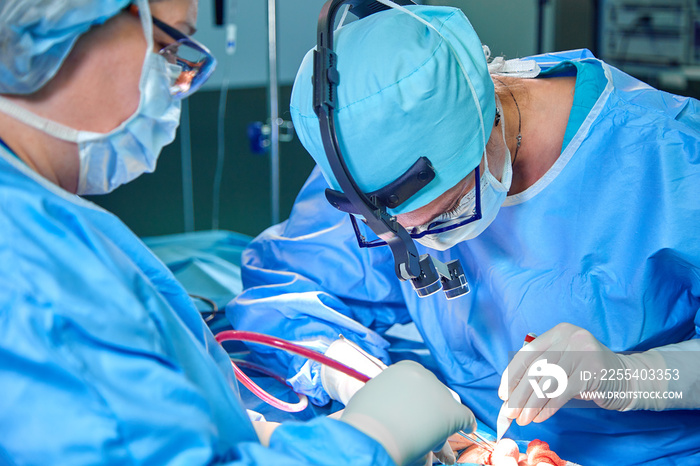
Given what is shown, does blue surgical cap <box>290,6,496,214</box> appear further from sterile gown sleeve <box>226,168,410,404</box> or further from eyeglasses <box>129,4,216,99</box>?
sterile gown sleeve <box>226,168,410,404</box>

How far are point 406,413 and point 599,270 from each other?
0.59 metres

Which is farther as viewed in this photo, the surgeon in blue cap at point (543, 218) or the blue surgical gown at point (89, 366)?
the surgeon in blue cap at point (543, 218)

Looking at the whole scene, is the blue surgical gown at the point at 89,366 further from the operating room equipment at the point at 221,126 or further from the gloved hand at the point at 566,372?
the operating room equipment at the point at 221,126

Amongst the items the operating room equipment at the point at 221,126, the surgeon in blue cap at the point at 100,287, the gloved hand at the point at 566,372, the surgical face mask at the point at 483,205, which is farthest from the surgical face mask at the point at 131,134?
the operating room equipment at the point at 221,126

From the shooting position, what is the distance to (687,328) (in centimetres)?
131

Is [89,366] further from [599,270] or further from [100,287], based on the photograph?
[599,270]

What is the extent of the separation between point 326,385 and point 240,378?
20 cm

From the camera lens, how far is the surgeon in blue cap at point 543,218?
111 cm

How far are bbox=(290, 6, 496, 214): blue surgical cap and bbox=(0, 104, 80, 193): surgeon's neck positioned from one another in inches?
17.7

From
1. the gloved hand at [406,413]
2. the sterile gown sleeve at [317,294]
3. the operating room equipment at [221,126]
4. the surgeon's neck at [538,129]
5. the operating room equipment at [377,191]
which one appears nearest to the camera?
the gloved hand at [406,413]

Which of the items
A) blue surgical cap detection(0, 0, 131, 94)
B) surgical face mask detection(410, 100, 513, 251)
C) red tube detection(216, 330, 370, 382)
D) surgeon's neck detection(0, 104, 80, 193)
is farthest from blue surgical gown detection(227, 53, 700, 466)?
blue surgical cap detection(0, 0, 131, 94)

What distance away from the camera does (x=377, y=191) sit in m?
1.15

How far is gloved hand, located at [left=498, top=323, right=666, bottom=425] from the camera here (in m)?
1.15

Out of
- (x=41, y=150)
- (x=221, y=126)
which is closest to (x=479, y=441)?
(x=41, y=150)
